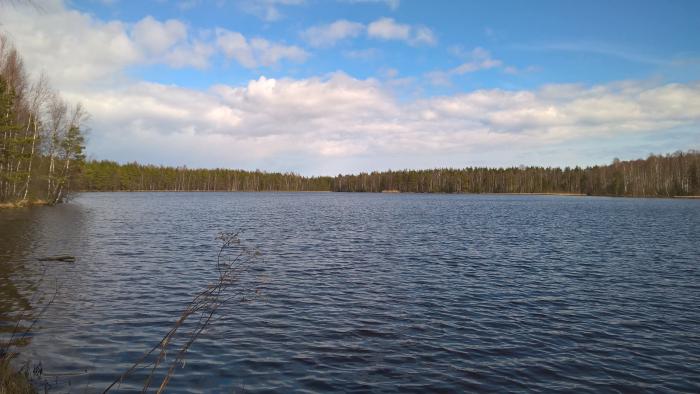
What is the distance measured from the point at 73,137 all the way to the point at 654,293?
79528 mm

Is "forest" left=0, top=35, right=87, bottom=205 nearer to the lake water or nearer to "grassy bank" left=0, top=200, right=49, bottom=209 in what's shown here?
"grassy bank" left=0, top=200, right=49, bottom=209

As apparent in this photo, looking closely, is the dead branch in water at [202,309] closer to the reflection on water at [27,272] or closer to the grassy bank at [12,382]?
the grassy bank at [12,382]

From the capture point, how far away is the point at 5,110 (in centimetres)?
4975

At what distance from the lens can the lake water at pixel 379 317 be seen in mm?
10602

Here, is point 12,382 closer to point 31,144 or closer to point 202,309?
point 202,309

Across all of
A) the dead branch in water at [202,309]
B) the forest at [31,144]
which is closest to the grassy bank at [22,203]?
the forest at [31,144]

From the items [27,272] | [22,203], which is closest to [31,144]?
[22,203]

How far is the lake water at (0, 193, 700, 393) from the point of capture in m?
10.6

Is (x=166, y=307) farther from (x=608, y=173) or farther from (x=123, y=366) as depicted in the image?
(x=608, y=173)

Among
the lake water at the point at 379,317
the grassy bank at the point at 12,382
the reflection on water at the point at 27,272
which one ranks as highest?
the grassy bank at the point at 12,382

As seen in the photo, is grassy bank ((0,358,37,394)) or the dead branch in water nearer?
the dead branch in water

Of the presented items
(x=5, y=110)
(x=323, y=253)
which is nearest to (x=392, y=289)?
(x=323, y=253)

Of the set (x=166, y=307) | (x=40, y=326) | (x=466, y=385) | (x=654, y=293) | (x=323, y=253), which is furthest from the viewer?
(x=323, y=253)

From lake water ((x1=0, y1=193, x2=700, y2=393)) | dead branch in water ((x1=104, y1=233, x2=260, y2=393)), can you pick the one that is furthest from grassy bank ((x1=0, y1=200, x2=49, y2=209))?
dead branch in water ((x1=104, y1=233, x2=260, y2=393))
